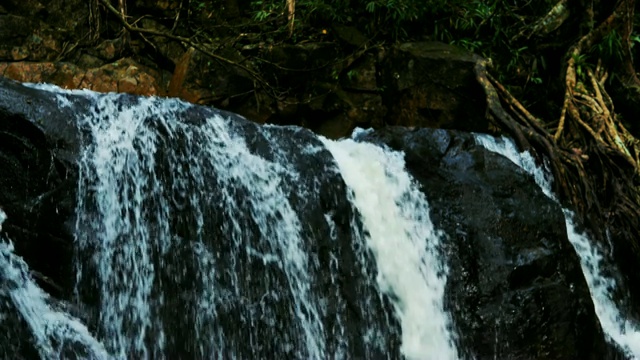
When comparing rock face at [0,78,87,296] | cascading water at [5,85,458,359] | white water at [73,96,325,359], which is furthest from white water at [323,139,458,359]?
rock face at [0,78,87,296]

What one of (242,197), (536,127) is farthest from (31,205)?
(536,127)

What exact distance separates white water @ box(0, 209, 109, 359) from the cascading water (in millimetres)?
85

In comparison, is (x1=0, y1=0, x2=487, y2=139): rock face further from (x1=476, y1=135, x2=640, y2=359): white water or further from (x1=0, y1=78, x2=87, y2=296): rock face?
(x1=0, y1=78, x2=87, y2=296): rock face

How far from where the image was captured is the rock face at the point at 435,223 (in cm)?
387

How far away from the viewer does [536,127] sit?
656 cm

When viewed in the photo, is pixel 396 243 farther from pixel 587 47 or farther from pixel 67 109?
pixel 587 47

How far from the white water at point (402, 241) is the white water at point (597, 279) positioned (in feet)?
4.12

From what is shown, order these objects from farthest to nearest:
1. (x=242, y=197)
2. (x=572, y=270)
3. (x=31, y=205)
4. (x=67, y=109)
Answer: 1. (x=572, y=270)
2. (x=242, y=197)
3. (x=67, y=109)
4. (x=31, y=205)

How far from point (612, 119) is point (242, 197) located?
4.81 m

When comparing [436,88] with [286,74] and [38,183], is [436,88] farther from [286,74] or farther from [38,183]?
[38,183]

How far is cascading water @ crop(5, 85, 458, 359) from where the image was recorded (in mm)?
4000

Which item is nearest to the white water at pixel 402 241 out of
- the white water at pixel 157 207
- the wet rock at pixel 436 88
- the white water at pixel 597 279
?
the white water at pixel 157 207

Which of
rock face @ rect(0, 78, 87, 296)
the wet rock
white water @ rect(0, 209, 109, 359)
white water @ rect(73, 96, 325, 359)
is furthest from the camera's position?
the wet rock

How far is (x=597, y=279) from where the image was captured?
582 cm
